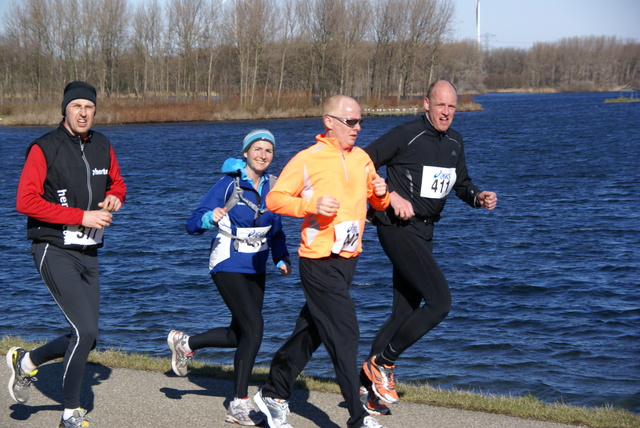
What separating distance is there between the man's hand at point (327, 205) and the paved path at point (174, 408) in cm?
154

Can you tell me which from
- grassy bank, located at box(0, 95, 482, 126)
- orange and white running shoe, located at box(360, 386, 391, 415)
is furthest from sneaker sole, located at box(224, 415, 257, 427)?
grassy bank, located at box(0, 95, 482, 126)

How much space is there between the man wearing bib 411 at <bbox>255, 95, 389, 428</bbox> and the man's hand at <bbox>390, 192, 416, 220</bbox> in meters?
0.41

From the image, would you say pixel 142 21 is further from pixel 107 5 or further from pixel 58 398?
pixel 58 398

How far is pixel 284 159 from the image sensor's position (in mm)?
39250

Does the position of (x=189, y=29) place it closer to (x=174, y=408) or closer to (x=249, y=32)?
(x=249, y=32)

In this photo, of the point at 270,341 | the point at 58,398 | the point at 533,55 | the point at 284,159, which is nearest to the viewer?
the point at 58,398

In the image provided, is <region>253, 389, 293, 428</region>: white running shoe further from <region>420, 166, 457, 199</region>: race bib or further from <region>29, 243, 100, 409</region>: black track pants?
<region>420, 166, 457, 199</region>: race bib

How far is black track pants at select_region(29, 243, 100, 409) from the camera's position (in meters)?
5.14

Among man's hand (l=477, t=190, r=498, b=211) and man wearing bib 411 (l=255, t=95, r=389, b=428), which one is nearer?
man wearing bib 411 (l=255, t=95, r=389, b=428)

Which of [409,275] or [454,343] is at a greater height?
[409,275]

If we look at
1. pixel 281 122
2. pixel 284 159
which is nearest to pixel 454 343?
pixel 284 159

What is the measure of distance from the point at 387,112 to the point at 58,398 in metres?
80.8

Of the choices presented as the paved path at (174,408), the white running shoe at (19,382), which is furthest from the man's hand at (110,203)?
the paved path at (174,408)

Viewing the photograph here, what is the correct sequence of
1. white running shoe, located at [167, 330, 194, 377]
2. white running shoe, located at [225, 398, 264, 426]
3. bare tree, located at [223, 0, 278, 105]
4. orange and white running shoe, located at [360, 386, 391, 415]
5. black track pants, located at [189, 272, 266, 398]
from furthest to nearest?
bare tree, located at [223, 0, 278, 105] < white running shoe, located at [167, 330, 194, 377] < orange and white running shoe, located at [360, 386, 391, 415] < black track pants, located at [189, 272, 266, 398] < white running shoe, located at [225, 398, 264, 426]
